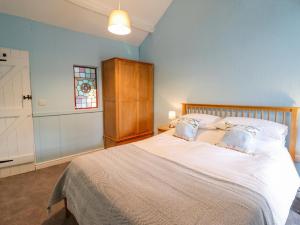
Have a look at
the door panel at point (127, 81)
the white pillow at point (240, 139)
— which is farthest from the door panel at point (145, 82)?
the white pillow at point (240, 139)

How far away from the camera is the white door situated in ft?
8.47

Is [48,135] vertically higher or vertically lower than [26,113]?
lower

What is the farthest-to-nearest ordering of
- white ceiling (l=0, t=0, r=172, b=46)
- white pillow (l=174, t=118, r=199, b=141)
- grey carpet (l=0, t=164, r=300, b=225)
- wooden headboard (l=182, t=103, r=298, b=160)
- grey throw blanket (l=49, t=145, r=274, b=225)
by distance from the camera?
white ceiling (l=0, t=0, r=172, b=46), white pillow (l=174, t=118, r=199, b=141), wooden headboard (l=182, t=103, r=298, b=160), grey carpet (l=0, t=164, r=300, b=225), grey throw blanket (l=49, t=145, r=274, b=225)

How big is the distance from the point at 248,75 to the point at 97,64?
9.22 feet

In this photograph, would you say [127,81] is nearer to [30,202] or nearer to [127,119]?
[127,119]

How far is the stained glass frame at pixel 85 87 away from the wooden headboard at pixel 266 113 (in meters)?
2.21

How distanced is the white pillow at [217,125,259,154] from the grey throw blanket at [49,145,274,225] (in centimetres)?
81

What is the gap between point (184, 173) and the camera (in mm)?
1442

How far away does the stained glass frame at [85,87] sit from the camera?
3.37m

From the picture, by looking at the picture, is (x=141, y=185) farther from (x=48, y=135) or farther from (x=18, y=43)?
(x=18, y=43)

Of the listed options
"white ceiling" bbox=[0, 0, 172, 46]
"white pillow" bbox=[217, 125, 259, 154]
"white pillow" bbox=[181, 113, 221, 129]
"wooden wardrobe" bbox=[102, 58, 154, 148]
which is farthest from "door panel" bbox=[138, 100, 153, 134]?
"white pillow" bbox=[217, 125, 259, 154]

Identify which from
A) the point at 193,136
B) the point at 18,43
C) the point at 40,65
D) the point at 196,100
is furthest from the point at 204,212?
the point at 18,43

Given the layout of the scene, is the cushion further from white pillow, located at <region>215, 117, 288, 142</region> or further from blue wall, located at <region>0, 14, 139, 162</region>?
blue wall, located at <region>0, 14, 139, 162</region>

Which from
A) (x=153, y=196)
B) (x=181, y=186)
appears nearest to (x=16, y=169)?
(x=153, y=196)
